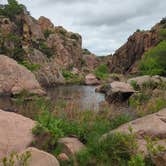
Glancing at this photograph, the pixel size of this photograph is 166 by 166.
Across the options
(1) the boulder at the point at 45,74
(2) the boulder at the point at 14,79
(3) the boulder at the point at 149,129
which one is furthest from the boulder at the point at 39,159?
(1) the boulder at the point at 45,74

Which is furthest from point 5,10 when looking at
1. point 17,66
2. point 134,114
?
point 134,114

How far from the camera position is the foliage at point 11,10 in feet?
249

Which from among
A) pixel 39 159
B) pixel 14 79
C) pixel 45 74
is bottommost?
pixel 39 159

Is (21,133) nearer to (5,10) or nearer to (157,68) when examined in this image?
(157,68)

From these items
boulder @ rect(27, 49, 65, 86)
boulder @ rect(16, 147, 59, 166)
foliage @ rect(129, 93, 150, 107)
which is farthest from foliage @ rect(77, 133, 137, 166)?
boulder @ rect(27, 49, 65, 86)

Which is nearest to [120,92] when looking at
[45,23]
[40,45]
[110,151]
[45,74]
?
[110,151]

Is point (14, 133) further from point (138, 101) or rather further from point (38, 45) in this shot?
point (38, 45)

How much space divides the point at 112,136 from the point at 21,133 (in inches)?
86.2

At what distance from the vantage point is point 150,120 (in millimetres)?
9656

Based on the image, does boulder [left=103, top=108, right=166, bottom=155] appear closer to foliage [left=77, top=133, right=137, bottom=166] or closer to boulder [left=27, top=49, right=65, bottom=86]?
foliage [left=77, top=133, right=137, bottom=166]

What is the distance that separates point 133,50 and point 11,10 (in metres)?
44.4

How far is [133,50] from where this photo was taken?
107 metres

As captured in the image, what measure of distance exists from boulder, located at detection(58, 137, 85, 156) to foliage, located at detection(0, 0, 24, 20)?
70587mm

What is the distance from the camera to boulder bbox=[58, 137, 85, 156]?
8211 millimetres
